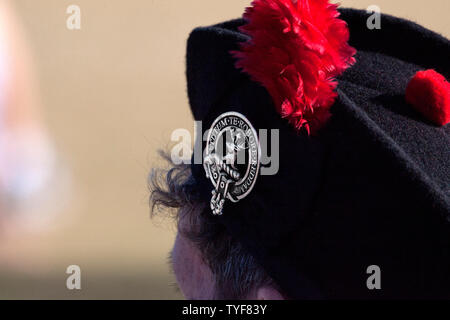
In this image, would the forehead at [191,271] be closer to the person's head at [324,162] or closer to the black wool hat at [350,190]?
the person's head at [324,162]

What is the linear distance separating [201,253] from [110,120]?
13.8ft

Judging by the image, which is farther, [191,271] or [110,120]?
[110,120]

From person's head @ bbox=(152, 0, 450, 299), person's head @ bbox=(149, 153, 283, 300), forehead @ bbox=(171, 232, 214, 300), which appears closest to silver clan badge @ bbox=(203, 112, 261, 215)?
person's head @ bbox=(152, 0, 450, 299)

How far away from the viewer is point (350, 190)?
3.41 ft

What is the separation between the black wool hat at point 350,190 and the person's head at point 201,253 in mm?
81

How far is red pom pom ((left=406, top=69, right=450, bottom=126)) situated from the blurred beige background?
367cm

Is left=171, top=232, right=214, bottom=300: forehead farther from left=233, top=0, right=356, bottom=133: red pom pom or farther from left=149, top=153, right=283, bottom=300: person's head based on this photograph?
left=233, top=0, right=356, bottom=133: red pom pom

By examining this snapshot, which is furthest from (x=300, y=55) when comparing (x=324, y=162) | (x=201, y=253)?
(x=201, y=253)

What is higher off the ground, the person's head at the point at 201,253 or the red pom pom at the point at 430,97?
the red pom pom at the point at 430,97

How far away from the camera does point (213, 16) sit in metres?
5.39

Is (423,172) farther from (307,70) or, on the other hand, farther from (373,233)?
(307,70)

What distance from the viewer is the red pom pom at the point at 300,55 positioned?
1073mm

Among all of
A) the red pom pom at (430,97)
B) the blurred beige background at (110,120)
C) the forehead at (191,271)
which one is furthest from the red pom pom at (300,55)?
the blurred beige background at (110,120)

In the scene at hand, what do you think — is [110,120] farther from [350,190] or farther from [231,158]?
[350,190]
